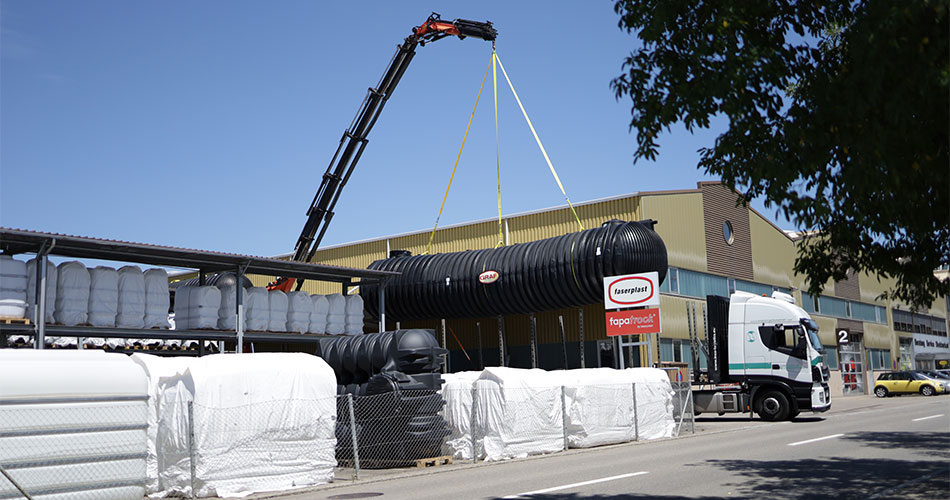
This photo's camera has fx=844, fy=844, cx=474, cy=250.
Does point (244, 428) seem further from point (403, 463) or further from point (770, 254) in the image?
point (770, 254)

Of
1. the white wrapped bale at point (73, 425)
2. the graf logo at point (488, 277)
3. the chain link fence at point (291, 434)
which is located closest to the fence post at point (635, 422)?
the chain link fence at point (291, 434)

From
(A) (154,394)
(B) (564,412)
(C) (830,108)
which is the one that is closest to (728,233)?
(B) (564,412)

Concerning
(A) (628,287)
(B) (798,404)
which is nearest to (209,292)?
(A) (628,287)

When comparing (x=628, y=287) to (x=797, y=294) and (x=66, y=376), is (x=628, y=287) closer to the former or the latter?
(x=66, y=376)

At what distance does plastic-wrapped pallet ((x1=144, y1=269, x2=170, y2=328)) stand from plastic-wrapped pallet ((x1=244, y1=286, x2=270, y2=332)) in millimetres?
2553

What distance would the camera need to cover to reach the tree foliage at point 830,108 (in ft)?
21.1

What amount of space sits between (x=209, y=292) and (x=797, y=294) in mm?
35632

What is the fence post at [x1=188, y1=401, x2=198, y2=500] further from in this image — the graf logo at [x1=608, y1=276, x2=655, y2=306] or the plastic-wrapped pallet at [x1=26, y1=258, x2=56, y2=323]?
the graf logo at [x1=608, y1=276, x2=655, y2=306]

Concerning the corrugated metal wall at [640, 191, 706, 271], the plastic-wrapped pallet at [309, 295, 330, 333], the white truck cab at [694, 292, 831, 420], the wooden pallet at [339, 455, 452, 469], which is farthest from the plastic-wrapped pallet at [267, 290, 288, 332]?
the corrugated metal wall at [640, 191, 706, 271]

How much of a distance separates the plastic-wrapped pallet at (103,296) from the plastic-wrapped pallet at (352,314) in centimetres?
806

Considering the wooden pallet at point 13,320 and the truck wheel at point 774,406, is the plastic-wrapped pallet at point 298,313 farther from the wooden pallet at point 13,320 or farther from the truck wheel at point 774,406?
the truck wheel at point 774,406

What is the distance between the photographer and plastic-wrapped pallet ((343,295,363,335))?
90.3 feet

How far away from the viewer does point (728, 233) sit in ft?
132

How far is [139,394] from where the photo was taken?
32.9ft
